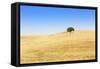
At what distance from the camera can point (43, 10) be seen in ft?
12.7

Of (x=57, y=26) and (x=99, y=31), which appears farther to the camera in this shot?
(x=99, y=31)

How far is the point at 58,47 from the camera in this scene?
13.2 feet

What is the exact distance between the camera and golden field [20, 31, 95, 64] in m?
3.78

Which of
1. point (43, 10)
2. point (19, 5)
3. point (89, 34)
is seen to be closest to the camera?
point (19, 5)

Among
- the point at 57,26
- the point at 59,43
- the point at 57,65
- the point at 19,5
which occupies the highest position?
the point at 19,5

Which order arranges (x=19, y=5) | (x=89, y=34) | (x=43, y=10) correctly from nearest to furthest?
(x=19, y=5) → (x=43, y=10) → (x=89, y=34)

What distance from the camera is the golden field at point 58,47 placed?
3.78 m

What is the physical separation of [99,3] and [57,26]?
88 centimetres
